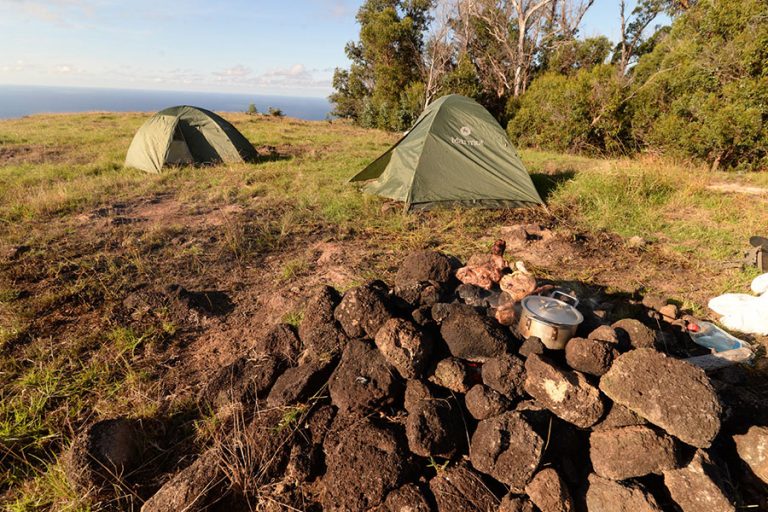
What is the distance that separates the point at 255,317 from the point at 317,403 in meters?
1.45

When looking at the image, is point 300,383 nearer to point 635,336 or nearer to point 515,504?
point 515,504

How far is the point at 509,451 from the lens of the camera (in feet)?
6.26

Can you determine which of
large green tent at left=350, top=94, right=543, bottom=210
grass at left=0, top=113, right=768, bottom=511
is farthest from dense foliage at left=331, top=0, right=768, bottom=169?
large green tent at left=350, top=94, right=543, bottom=210

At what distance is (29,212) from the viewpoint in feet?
20.5

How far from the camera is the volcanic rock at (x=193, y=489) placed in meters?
1.91

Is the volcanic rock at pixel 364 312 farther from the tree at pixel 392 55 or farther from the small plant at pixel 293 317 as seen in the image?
the tree at pixel 392 55

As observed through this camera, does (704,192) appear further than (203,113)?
No

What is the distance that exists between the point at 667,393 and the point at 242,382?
249 centimetres

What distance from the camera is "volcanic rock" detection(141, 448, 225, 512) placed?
6.27 feet

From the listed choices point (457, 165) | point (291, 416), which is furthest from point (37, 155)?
point (291, 416)

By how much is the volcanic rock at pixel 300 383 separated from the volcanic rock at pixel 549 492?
4.45 feet

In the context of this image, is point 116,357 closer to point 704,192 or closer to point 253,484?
point 253,484

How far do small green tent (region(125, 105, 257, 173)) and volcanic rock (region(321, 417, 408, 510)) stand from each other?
30.5 feet

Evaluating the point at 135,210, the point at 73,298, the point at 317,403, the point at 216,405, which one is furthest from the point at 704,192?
the point at 135,210
